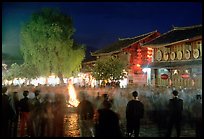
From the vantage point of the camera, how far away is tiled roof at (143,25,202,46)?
33806 mm

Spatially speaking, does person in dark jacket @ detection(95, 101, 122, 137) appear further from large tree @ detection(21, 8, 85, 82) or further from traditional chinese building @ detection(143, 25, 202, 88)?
large tree @ detection(21, 8, 85, 82)

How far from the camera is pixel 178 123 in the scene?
35.6 ft

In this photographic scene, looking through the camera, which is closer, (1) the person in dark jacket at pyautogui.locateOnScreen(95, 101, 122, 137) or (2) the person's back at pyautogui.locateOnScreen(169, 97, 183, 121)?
(1) the person in dark jacket at pyautogui.locateOnScreen(95, 101, 122, 137)

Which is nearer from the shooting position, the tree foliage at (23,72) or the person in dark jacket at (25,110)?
the person in dark jacket at (25,110)

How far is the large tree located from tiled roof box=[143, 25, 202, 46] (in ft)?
27.7

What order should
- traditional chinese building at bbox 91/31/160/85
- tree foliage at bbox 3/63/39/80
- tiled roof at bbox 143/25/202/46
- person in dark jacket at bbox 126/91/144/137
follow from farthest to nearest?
1. tree foliage at bbox 3/63/39/80
2. traditional chinese building at bbox 91/31/160/85
3. tiled roof at bbox 143/25/202/46
4. person in dark jacket at bbox 126/91/144/137

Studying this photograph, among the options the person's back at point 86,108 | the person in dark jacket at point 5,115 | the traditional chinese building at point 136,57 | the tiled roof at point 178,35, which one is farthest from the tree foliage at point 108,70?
the person in dark jacket at point 5,115

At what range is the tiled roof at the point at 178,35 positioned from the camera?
33806 millimetres

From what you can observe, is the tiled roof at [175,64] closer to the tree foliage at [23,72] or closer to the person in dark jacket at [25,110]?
the tree foliage at [23,72]

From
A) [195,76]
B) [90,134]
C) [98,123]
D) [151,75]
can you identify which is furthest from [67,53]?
[98,123]

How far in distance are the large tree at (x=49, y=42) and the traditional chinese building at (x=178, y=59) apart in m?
8.38

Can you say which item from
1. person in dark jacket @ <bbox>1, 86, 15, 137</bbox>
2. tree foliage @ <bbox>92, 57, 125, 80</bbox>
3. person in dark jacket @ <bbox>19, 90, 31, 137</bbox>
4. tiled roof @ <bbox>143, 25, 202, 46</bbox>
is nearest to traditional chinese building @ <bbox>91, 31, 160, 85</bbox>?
tiled roof @ <bbox>143, 25, 202, 46</bbox>

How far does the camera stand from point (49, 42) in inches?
1507

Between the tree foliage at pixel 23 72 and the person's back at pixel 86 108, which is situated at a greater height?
the tree foliage at pixel 23 72
